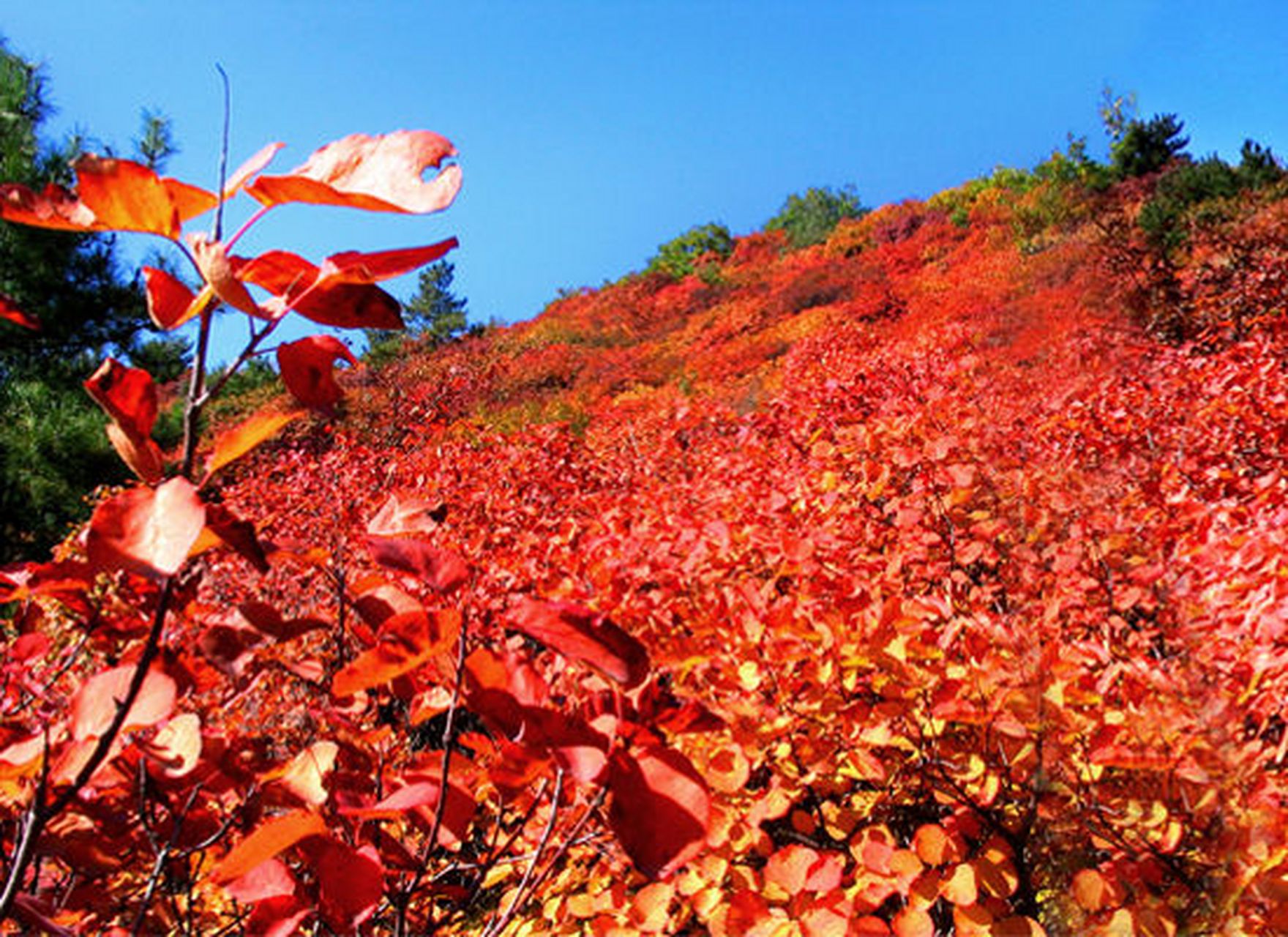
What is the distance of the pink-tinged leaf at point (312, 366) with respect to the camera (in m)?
0.63

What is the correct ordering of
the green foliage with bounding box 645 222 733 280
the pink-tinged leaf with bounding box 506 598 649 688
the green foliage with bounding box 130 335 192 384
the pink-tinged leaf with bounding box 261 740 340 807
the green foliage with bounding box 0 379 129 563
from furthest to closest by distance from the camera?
1. the green foliage with bounding box 645 222 733 280
2. the green foliage with bounding box 130 335 192 384
3. the green foliage with bounding box 0 379 129 563
4. the pink-tinged leaf with bounding box 261 740 340 807
5. the pink-tinged leaf with bounding box 506 598 649 688

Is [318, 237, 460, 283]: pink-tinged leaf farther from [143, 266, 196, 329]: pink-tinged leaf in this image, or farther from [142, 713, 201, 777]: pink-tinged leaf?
[142, 713, 201, 777]: pink-tinged leaf

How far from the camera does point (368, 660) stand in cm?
61

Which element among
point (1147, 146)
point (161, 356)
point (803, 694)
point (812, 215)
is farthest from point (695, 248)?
point (803, 694)

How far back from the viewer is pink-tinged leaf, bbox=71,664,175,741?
604 millimetres

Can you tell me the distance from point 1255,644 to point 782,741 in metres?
0.81

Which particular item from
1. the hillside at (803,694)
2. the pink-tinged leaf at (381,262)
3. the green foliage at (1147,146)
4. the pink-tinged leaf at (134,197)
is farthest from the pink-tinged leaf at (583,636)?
the green foliage at (1147,146)

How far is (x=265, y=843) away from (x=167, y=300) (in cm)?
45

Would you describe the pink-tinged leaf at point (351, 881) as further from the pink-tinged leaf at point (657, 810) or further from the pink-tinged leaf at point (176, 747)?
the pink-tinged leaf at point (657, 810)

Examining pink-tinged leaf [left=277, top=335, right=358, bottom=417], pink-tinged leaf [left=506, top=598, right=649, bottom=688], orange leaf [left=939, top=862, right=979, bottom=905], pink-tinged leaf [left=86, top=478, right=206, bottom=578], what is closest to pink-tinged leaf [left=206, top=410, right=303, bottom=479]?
pink-tinged leaf [left=277, top=335, right=358, bottom=417]

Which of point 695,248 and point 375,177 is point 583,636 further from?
point 695,248

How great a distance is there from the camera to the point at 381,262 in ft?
1.82

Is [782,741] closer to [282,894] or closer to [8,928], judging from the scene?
[282,894]

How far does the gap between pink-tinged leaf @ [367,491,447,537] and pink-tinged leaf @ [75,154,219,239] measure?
0.26 meters
